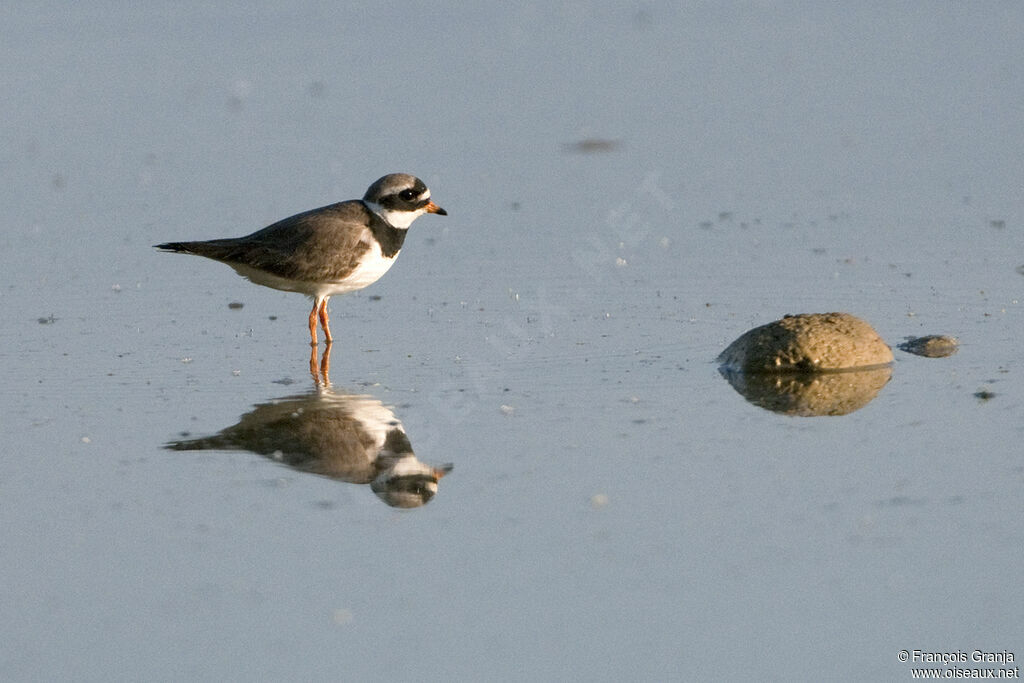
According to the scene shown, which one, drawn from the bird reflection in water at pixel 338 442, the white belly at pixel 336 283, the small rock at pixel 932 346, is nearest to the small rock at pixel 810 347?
the small rock at pixel 932 346

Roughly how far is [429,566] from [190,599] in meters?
1.01

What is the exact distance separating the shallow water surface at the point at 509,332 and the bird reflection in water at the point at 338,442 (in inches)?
1.4

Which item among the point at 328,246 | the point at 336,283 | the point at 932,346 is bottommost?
the point at 932,346

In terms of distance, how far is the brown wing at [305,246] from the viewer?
35.1ft

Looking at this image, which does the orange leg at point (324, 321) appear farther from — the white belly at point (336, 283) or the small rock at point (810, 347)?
the small rock at point (810, 347)

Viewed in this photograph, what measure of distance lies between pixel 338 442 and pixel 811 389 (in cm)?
274

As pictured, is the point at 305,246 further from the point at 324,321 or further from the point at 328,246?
the point at 324,321

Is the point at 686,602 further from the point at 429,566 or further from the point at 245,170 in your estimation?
the point at 245,170

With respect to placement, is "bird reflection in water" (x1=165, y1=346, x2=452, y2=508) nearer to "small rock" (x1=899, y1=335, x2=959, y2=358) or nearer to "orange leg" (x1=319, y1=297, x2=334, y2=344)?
"orange leg" (x1=319, y1=297, x2=334, y2=344)

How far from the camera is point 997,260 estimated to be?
37.1ft

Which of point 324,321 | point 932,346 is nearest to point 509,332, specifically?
point 324,321

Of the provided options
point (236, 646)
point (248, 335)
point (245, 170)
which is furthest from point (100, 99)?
point (236, 646)

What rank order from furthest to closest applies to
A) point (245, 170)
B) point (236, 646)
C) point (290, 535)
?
point (245, 170) → point (290, 535) → point (236, 646)

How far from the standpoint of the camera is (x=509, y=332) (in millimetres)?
10305
